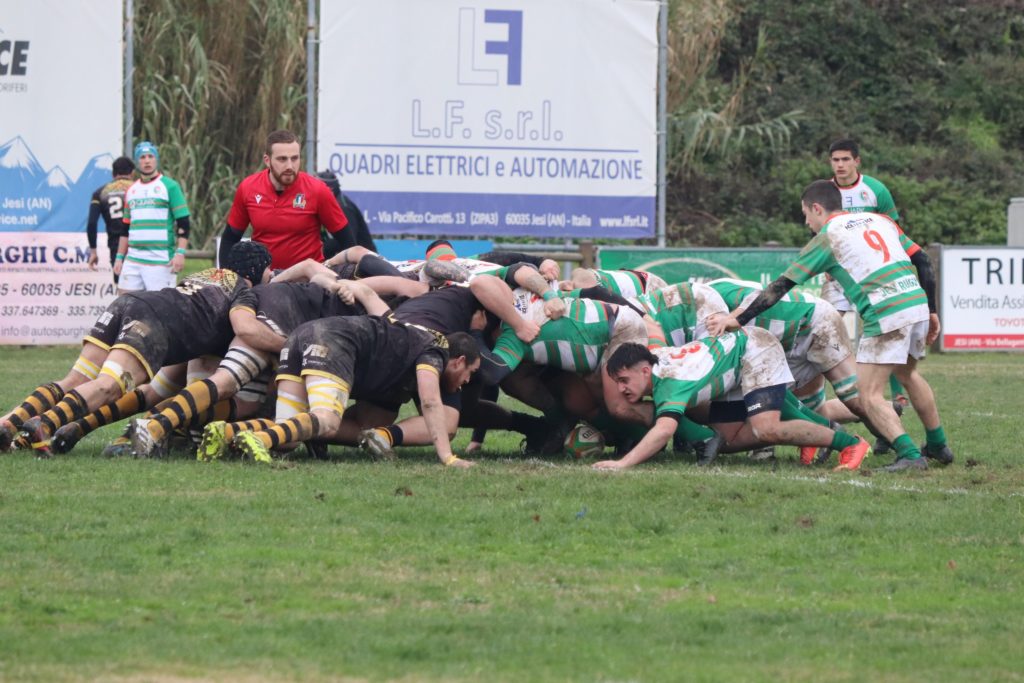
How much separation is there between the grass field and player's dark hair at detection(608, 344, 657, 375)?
0.62 metres

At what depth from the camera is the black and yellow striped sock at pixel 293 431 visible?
8.77 metres

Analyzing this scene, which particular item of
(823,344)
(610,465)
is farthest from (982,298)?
(610,465)

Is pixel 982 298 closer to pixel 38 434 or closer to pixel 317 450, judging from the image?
pixel 317 450

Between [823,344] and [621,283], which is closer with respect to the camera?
[823,344]

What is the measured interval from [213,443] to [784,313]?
11.2 feet

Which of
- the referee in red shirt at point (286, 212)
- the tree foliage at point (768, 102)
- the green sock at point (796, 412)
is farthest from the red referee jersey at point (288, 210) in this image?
the tree foliage at point (768, 102)

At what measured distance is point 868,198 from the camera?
11914mm

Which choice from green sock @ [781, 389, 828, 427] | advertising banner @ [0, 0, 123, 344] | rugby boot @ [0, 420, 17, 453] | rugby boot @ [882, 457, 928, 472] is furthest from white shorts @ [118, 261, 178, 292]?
rugby boot @ [882, 457, 928, 472]

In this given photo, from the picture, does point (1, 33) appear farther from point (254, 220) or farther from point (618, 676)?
point (618, 676)

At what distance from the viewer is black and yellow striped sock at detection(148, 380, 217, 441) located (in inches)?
361

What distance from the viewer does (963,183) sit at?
29.4 metres

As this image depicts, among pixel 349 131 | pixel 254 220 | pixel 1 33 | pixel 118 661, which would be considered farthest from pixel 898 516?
pixel 1 33

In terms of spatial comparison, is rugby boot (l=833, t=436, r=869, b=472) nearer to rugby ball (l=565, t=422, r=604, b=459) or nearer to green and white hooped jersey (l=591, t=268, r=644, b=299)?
rugby ball (l=565, t=422, r=604, b=459)

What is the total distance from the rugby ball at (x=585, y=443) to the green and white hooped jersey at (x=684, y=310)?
0.73 meters
